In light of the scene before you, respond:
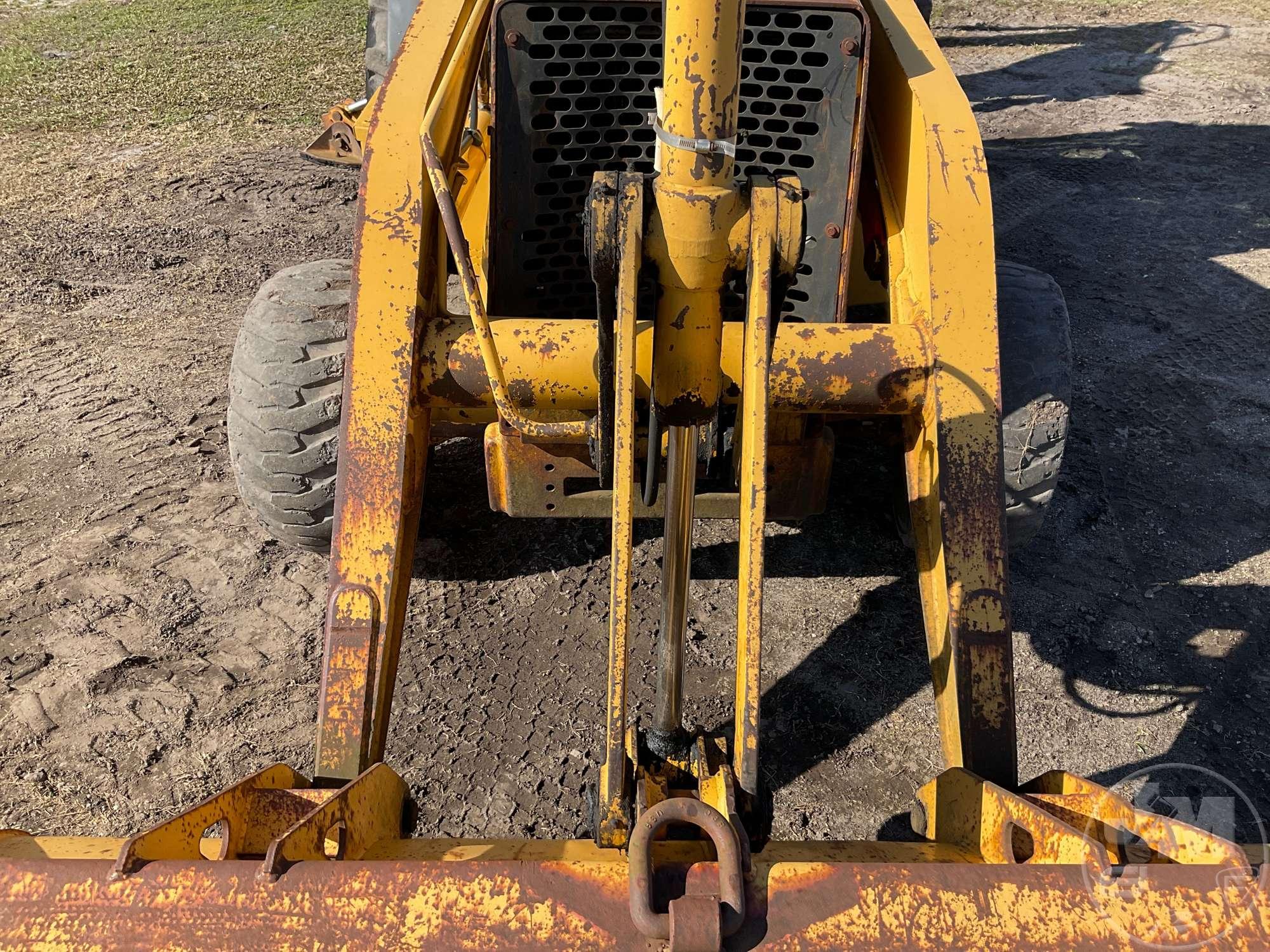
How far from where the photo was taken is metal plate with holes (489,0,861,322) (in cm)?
253

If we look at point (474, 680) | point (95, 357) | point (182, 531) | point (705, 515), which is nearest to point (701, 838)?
point (705, 515)

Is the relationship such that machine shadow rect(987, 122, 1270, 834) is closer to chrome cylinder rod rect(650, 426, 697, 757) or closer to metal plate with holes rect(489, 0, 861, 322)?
chrome cylinder rod rect(650, 426, 697, 757)

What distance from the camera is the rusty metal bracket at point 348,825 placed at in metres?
1.48

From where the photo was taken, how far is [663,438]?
8.09 ft

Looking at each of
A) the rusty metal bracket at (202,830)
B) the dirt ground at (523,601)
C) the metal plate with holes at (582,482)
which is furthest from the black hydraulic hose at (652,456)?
the dirt ground at (523,601)

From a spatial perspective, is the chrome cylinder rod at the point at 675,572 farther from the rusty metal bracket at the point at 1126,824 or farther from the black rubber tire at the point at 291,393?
the black rubber tire at the point at 291,393

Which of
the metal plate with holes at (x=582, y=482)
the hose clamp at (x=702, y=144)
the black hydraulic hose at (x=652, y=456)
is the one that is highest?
→ the hose clamp at (x=702, y=144)

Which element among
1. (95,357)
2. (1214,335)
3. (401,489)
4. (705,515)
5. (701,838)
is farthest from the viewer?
(1214,335)

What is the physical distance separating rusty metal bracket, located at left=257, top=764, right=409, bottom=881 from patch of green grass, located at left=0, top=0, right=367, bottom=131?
6.94m

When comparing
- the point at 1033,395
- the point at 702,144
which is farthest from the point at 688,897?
the point at 1033,395

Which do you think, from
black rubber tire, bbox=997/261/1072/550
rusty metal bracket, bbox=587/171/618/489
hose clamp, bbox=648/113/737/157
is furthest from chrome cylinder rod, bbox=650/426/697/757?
black rubber tire, bbox=997/261/1072/550

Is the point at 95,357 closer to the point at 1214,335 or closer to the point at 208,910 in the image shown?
the point at 208,910

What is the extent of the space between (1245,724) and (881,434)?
1359mm

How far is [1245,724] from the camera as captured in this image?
295 centimetres
